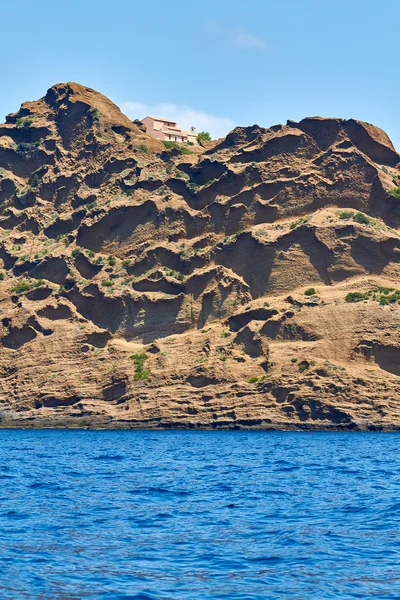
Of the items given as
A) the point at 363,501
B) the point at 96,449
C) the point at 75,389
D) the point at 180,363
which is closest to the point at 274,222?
the point at 180,363

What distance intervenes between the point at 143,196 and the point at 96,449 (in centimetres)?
4553

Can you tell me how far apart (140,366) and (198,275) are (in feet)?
38.9

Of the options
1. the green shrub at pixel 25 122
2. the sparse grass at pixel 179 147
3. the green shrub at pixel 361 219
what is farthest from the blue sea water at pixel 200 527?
the green shrub at pixel 25 122

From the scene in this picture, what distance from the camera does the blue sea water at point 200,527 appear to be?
Answer: 17938mm

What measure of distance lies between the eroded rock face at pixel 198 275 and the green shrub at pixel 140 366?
0.11 meters

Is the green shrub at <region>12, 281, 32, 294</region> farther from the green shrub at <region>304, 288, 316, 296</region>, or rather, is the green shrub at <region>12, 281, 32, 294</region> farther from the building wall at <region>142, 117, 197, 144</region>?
the building wall at <region>142, 117, 197, 144</region>

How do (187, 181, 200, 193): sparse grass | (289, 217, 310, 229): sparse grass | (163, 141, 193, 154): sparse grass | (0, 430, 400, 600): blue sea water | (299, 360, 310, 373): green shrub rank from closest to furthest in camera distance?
(0, 430, 400, 600): blue sea water, (299, 360, 310, 373): green shrub, (289, 217, 310, 229): sparse grass, (187, 181, 200, 193): sparse grass, (163, 141, 193, 154): sparse grass

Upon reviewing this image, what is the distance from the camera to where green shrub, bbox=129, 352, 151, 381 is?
75812mm

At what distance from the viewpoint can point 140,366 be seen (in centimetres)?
7719

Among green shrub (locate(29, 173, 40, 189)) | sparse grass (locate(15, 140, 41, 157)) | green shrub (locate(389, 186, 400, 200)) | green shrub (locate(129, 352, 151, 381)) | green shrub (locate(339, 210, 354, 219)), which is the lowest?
green shrub (locate(129, 352, 151, 381))

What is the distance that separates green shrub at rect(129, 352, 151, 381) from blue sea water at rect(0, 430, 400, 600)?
31071 mm

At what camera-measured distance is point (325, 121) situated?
90625 mm

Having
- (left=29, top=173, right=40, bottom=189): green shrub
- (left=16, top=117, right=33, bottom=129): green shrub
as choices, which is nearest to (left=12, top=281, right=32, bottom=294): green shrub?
(left=29, top=173, right=40, bottom=189): green shrub

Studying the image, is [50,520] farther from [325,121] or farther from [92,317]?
[325,121]
